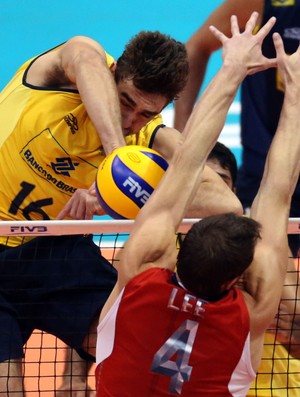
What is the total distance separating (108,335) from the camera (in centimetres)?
370

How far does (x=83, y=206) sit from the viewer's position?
4508 millimetres

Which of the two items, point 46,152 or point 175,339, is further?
point 46,152

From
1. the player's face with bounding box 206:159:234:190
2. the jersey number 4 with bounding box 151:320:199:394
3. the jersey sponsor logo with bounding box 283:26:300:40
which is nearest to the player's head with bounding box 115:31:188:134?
the jersey sponsor logo with bounding box 283:26:300:40

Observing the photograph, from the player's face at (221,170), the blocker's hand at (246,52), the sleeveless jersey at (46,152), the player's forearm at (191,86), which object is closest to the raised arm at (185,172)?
the blocker's hand at (246,52)

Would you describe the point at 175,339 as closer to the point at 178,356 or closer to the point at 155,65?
the point at 178,356

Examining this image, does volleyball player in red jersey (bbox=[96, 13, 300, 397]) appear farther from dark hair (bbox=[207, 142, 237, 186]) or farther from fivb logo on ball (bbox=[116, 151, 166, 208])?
dark hair (bbox=[207, 142, 237, 186])

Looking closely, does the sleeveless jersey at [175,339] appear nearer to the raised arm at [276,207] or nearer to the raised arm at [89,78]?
the raised arm at [276,207]

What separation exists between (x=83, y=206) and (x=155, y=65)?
0.79 meters

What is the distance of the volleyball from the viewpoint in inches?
164

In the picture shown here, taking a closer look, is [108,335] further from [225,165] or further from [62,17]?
[62,17]

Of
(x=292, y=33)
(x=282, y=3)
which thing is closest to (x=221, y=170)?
(x=292, y=33)

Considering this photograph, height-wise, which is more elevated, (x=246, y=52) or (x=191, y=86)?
(x=246, y=52)

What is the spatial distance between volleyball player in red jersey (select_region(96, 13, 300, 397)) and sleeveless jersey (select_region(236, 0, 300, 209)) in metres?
1.51

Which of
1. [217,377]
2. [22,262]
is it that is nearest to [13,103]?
[22,262]
